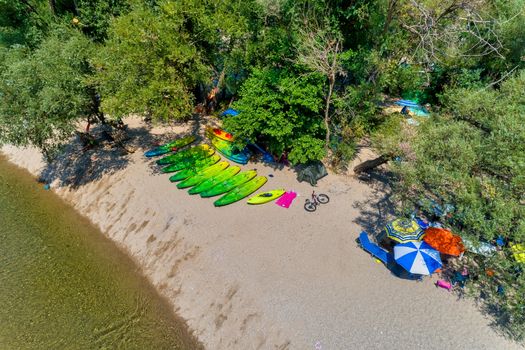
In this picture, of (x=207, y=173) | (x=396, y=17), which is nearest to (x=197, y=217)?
(x=207, y=173)

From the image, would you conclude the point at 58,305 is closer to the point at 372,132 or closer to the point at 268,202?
the point at 268,202

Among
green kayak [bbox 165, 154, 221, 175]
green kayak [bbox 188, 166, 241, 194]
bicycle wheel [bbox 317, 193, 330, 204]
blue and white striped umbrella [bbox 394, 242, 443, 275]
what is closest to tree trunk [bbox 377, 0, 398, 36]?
bicycle wheel [bbox 317, 193, 330, 204]

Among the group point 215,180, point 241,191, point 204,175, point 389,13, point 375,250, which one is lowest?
point 375,250

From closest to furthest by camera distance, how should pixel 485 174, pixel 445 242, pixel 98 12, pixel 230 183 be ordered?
pixel 485 174 < pixel 445 242 < pixel 230 183 < pixel 98 12

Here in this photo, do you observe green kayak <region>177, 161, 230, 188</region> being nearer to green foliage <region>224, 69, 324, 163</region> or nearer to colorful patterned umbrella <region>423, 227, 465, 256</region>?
green foliage <region>224, 69, 324, 163</region>

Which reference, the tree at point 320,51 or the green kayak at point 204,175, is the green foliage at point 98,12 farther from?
the tree at point 320,51

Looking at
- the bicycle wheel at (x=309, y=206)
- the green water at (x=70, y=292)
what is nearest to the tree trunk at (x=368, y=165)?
the bicycle wheel at (x=309, y=206)

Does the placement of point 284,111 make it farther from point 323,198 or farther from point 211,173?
point 211,173

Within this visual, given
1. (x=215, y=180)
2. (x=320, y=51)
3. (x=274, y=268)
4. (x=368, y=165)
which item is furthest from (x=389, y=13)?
(x=274, y=268)
